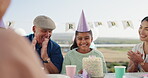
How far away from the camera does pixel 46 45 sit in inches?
73.2

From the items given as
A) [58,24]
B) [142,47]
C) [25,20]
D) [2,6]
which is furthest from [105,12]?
[2,6]

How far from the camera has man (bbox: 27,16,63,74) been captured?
5.90ft

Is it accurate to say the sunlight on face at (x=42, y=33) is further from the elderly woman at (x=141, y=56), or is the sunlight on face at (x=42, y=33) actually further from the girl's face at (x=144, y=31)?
the girl's face at (x=144, y=31)

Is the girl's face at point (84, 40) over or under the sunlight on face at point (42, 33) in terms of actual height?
under

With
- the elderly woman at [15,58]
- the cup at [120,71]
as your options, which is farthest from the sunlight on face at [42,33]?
the elderly woman at [15,58]

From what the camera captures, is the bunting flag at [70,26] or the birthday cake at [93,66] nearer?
the birthday cake at [93,66]

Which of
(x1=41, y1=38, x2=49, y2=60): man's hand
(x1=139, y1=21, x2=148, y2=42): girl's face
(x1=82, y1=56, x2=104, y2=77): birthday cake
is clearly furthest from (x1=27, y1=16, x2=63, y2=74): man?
(x1=139, y1=21, x2=148, y2=42): girl's face

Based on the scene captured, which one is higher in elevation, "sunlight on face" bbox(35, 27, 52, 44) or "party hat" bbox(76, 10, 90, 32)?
"party hat" bbox(76, 10, 90, 32)

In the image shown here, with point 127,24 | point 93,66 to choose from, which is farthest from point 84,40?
point 127,24

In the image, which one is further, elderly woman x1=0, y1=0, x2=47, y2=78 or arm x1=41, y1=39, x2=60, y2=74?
arm x1=41, y1=39, x2=60, y2=74

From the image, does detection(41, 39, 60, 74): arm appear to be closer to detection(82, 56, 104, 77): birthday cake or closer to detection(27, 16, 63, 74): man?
detection(27, 16, 63, 74): man

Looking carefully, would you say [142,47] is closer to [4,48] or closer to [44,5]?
[4,48]

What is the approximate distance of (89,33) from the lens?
183 cm

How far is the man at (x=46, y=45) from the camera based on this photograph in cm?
180
